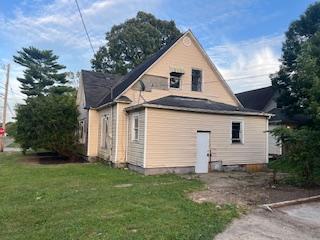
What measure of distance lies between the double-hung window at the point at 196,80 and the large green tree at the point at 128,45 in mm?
26872

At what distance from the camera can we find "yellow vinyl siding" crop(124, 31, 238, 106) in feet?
59.1

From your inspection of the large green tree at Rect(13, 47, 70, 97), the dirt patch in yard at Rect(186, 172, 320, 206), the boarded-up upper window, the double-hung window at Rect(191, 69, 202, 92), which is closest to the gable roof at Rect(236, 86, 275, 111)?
the double-hung window at Rect(191, 69, 202, 92)

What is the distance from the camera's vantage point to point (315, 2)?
25.8 metres

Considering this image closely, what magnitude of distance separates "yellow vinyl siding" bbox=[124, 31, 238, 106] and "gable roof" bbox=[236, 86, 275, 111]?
1203 cm

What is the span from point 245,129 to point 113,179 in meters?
7.76

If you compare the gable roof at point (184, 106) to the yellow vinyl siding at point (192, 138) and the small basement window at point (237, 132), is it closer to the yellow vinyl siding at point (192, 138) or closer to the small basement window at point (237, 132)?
the yellow vinyl siding at point (192, 138)

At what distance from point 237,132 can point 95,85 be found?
34.5 ft

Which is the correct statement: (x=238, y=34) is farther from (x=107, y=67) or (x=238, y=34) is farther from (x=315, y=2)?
(x=107, y=67)

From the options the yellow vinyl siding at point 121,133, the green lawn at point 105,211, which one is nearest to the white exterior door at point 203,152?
the green lawn at point 105,211

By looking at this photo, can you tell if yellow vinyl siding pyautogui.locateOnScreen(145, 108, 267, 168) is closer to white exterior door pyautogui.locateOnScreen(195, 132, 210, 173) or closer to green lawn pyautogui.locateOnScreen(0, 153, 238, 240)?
white exterior door pyautogui.locateOnScreen(195, 132, 210, 173)

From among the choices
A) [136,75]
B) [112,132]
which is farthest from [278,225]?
[136,75]

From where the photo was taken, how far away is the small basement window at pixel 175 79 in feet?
61.5

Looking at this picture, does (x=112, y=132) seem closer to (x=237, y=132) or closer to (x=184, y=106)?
(x=184, y=106)

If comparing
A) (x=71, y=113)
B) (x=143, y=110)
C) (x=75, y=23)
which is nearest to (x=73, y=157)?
(x=71, y=113)
